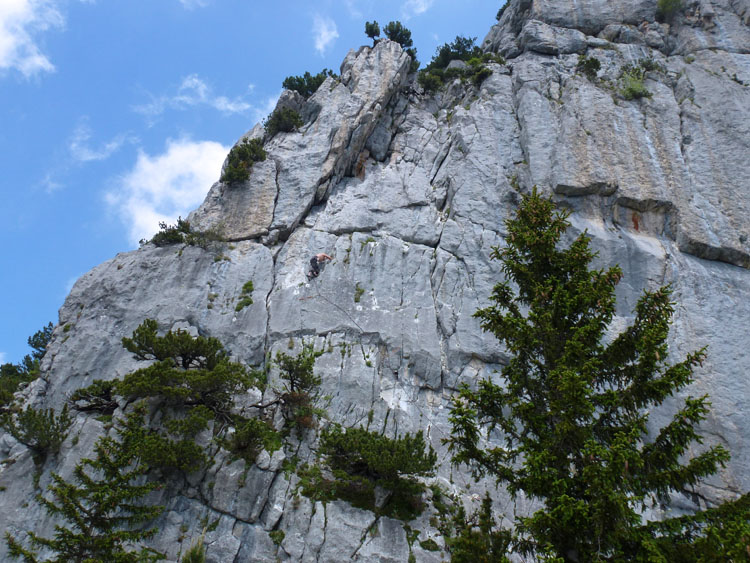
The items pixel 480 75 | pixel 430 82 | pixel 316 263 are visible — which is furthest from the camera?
pixel 430 82

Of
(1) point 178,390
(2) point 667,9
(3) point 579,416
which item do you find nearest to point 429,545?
(3) point 579,416

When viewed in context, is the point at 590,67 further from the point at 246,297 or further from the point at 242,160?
the point at 246,297

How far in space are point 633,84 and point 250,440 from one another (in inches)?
1215

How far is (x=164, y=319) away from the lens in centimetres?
2389

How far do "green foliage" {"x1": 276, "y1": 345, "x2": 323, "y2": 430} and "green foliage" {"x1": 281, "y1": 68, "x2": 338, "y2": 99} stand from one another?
24.7 m

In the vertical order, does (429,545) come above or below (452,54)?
below

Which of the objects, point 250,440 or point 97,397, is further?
point 97,397

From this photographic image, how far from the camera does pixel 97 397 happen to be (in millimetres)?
19953

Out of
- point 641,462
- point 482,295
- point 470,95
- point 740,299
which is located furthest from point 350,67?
point 641,462

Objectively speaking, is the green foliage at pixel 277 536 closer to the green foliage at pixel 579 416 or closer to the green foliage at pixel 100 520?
the green foliage at pixel 100 520

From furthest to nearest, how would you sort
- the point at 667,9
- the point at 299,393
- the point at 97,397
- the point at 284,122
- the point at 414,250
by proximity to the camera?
the point at 667,9 → the point at 284,122 → the point at 414,250 → the point at 97,397 → the point at 299,393

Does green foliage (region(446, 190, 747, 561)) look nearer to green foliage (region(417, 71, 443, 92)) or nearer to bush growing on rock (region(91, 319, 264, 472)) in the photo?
bush growing on rock (region(91, 319, 264, 472))

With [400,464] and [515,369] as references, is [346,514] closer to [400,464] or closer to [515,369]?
[400,464]

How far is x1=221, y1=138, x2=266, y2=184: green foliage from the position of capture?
2978cm
